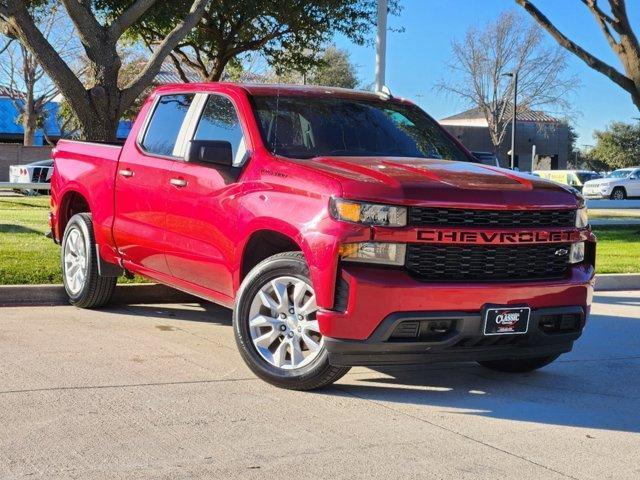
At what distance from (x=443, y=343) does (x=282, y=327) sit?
102 centimetres

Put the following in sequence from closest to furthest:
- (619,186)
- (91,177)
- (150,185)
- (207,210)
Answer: (207,210) → (150,185) → (91,177) → (619,186)

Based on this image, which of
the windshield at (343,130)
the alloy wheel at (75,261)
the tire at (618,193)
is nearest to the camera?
the windshield at (343,130)

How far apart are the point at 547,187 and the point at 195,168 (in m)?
2.43

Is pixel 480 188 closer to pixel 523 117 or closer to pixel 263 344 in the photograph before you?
pixel 263 344

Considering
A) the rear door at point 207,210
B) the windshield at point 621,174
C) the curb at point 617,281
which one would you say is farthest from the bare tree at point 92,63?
the windshield at point 621,174

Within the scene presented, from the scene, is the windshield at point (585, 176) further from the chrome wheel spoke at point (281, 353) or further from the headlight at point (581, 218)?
the chrome wheel spoke at point (281, 353)

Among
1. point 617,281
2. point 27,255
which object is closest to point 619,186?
point 617,281

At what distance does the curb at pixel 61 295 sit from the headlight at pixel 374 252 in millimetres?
4145

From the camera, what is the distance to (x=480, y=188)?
5.48 metres

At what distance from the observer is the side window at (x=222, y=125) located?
6.37 metres

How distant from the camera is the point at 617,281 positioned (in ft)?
38.3

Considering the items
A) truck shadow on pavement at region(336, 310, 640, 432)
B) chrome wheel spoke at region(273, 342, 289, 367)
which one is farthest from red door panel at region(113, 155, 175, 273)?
truck shadow on pavement at region(336, 310, 640, 432)

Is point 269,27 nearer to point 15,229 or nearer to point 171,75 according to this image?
point 15,229

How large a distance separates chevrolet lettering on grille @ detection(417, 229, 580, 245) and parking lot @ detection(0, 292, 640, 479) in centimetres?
101
